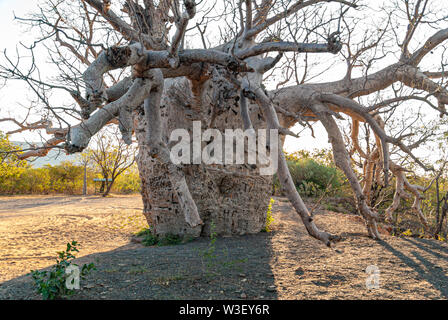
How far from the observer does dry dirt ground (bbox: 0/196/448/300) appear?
2.39 metres

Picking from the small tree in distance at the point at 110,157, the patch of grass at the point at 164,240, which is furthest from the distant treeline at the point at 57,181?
the patch of grass at the point at 164,240

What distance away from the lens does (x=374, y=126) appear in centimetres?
386

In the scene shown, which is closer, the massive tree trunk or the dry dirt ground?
the dry dirt ground

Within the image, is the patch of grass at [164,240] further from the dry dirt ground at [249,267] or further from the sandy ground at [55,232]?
the sandy ground at [55,232]

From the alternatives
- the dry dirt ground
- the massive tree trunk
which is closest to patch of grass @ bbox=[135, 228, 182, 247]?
the massive tree trunk

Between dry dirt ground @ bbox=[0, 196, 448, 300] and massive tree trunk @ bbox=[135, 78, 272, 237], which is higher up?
massive tree trunk @ bbox=[135, 78, 272, 237]

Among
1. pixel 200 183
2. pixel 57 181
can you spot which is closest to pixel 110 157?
pixel 57 181

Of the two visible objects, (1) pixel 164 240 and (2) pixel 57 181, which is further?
(2) pixel 57 181

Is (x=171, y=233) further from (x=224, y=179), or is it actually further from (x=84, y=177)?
(x=84, y=177)

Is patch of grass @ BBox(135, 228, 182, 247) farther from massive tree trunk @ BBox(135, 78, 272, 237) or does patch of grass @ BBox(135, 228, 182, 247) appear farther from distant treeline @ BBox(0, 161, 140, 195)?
distant treeline @ BBox(0, 161, 140, 195)

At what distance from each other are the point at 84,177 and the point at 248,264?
12685 mm

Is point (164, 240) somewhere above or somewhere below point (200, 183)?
below

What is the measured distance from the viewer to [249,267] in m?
3.07

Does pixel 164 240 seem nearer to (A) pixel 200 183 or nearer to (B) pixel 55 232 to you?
(A) pixel 200 183
